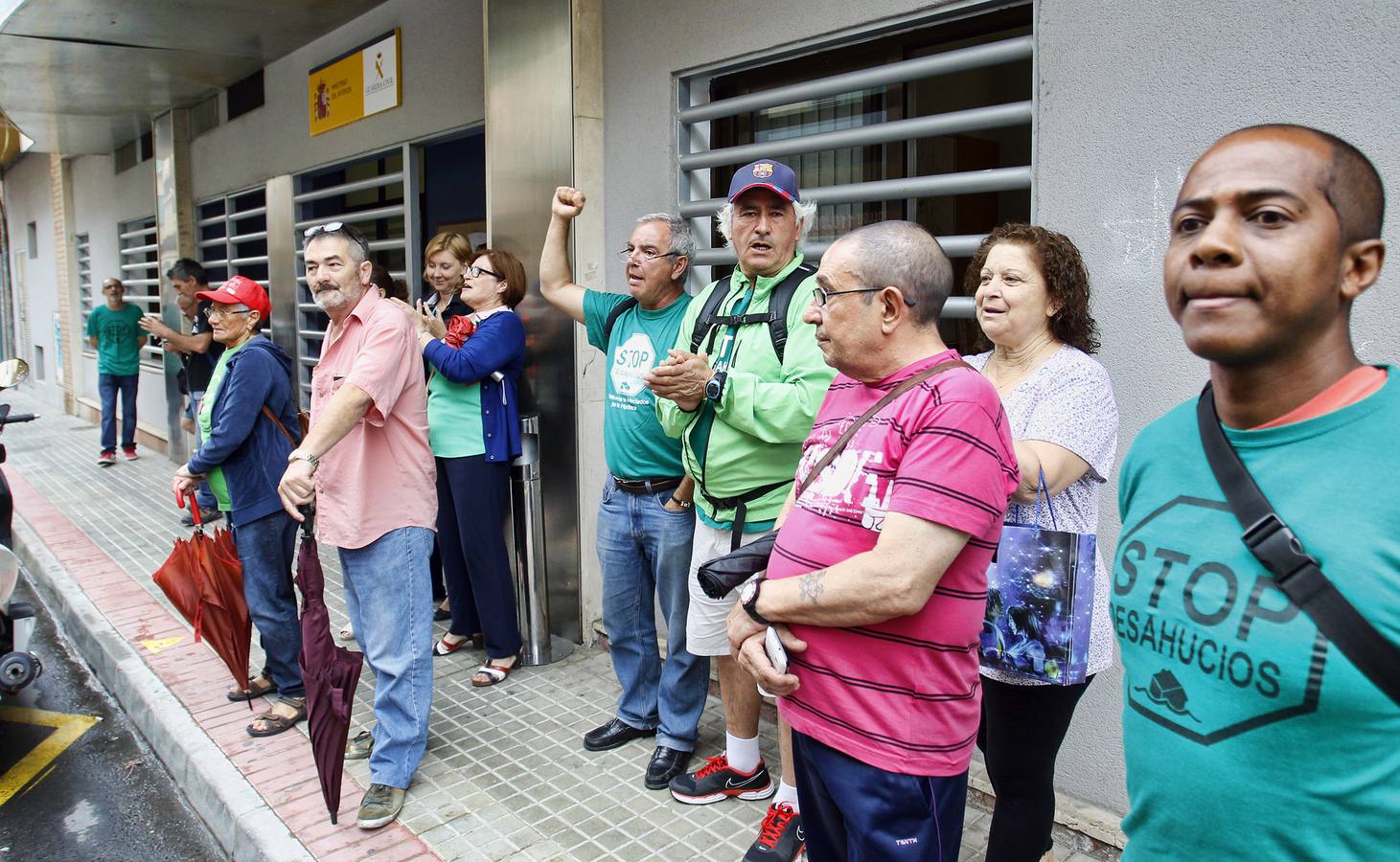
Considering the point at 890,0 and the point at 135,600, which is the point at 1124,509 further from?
the point at 135,600

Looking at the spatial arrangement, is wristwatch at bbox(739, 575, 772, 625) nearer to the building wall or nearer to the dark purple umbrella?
the building wall

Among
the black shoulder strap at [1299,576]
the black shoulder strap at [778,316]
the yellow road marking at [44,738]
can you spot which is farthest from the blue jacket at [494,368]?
the black shoulder strap at [1299,576]

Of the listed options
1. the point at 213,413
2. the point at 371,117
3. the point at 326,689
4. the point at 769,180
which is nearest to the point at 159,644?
the point at 213,413

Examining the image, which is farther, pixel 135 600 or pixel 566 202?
pixel 135 600

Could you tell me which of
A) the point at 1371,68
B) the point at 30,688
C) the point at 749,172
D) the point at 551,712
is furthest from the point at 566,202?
the point at 30,688

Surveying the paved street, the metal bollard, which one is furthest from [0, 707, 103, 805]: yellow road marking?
the metal bollard

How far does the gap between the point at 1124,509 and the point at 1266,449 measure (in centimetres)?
33

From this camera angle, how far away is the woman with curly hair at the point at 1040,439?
2.38 m

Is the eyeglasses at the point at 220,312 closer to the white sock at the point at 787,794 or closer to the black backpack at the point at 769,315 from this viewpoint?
the black backpack at the point at 769,315

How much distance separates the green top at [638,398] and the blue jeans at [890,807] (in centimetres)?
170

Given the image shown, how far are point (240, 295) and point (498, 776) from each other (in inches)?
92.8

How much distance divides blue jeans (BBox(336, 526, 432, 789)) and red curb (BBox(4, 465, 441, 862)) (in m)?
0.25

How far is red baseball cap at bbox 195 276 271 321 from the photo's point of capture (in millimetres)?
4180

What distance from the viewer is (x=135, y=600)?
6141 millimetres
